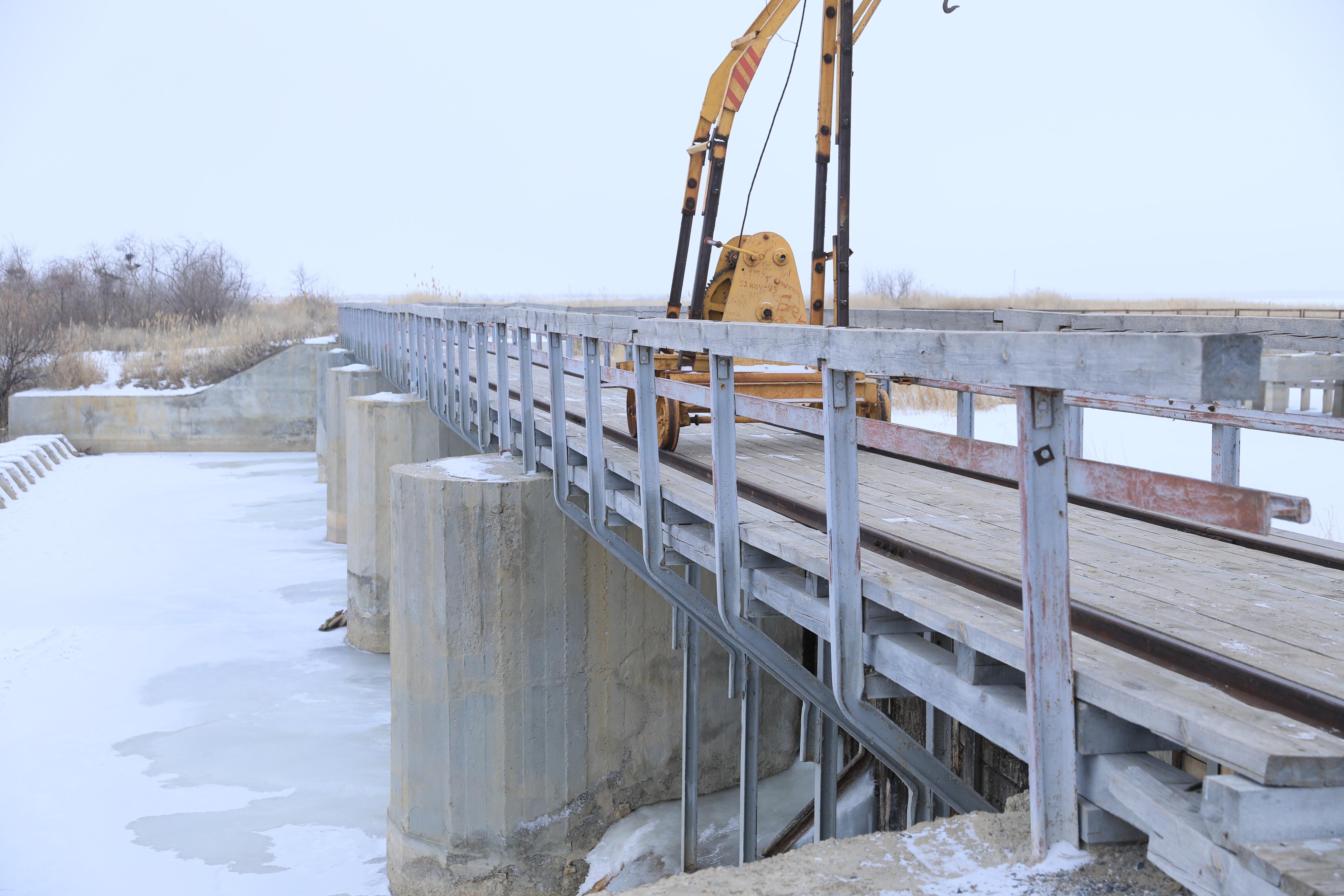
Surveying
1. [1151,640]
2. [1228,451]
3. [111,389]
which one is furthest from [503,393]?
[111,389]

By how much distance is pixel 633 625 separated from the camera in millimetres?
7945

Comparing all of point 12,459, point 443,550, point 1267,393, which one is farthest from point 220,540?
point 1267,393

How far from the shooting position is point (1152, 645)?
2.78 meters

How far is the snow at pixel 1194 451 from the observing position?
13969 millimetres

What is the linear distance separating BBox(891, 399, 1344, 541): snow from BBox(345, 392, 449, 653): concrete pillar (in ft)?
19.5

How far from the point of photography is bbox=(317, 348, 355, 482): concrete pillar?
24359 mm

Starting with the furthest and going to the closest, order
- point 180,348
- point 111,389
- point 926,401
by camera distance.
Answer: point 180,348
point 111,389
point 926,401

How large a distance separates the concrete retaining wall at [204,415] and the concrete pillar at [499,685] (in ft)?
69.3

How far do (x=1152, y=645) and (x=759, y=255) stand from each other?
475cm

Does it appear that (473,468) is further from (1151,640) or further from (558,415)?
(1151,640)

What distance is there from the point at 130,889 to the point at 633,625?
3997mm

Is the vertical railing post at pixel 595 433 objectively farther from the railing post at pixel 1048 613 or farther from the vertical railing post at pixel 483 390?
the railing post at pixel 1048 613

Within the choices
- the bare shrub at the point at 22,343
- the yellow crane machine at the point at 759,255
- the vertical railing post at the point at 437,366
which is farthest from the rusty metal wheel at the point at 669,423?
the bare shrub at the point at 22,343

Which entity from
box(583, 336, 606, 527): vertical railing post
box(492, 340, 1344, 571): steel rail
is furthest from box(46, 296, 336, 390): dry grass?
box(492, 340, 1344, 571): steel rail
